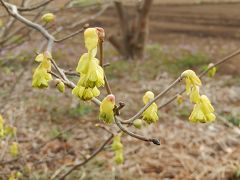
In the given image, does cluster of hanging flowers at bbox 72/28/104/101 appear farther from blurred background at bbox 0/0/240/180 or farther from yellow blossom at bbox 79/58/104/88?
blurred background at bbox 0/0/240/180

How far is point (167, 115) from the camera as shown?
14.0 feet

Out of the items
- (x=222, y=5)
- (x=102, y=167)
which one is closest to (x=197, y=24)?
(x=222, y=5)

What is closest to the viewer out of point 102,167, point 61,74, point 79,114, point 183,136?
point 61,74

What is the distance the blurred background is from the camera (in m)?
3.16

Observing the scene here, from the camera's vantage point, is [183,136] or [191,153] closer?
[191,153]

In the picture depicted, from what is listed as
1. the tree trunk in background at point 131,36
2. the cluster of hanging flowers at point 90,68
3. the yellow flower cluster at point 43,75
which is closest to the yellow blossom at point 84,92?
the cluster of hanging flowers at point 90,68

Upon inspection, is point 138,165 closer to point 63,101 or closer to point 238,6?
point 63,101

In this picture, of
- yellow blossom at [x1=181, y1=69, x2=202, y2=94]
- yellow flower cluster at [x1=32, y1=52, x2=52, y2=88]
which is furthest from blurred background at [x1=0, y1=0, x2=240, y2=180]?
yellow blossom at [x1=181, y1=69, x2=202, y2=94]

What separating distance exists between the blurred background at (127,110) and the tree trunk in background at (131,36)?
1 centimetres

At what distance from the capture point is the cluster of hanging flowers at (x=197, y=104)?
1163 millimetres

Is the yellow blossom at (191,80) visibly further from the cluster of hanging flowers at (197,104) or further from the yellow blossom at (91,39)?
the yellow blossom at (91,39)

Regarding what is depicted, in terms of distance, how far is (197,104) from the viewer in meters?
1.17

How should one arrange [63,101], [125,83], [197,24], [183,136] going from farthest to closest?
[197,24], [125,83], [63,101], [183,136]

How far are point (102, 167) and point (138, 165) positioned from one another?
0.79 ft
